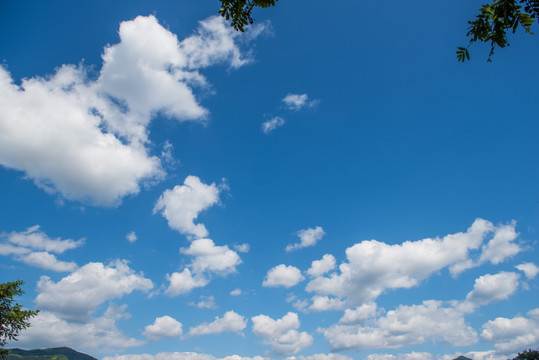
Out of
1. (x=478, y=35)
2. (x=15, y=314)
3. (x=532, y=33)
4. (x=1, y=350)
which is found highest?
(x=478, y=35)

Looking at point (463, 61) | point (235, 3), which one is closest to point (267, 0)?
point (235, 3)

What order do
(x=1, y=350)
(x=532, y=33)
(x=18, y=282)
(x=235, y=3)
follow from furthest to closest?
(x=18, y=282), (x=1, y=350), (x=235, y=3), (x=532, y=33)

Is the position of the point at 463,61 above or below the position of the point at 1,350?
above

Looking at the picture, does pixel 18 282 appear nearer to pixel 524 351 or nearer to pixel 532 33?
pixel 532 33

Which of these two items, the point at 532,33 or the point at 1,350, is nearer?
the point at 532,33

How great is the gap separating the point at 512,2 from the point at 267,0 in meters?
4.60

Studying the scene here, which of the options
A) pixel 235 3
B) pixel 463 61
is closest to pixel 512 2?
pixel 463 61

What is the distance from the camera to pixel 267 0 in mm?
6789

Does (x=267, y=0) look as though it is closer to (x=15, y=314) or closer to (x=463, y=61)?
(x=463, y=61)

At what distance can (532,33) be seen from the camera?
4895 mm

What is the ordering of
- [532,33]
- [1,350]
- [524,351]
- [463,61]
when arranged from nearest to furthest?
[532,33] → [463,61] → [1,350] → [524,351]

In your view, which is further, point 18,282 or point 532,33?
point 18,282

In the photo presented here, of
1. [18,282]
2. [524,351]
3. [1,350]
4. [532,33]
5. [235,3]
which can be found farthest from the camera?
[524,351]

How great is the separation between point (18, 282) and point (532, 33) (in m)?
47.3
